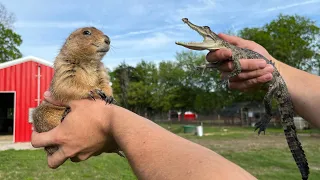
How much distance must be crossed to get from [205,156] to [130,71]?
209 ft

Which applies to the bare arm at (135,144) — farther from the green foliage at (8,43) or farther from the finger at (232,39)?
the green foliage at (8,43)

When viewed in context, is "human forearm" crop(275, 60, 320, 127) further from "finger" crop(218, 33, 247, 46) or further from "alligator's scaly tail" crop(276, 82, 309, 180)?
"finger" crop(218, 33, 247, 46)

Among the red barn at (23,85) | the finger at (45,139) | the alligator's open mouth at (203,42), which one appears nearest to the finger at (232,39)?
the alligator's open mouth at (203,42)

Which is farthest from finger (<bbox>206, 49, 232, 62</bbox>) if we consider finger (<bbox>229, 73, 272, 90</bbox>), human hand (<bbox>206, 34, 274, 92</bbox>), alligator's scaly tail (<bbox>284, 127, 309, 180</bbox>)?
alligator's scaly tail (<bbox>284, 127, 309, 180</bbox>)

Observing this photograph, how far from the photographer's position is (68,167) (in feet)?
34.6

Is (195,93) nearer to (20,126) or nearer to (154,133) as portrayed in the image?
(20,126)

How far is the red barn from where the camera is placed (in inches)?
755

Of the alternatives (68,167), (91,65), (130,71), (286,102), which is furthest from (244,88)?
(130,71)

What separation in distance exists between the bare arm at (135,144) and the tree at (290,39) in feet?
134

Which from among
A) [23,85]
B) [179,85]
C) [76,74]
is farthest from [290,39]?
[76,74]

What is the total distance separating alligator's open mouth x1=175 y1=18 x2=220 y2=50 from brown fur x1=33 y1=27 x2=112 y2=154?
0.93m

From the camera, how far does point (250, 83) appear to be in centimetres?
371

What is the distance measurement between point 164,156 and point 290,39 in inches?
1781

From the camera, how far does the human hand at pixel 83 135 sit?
227 centimetres
